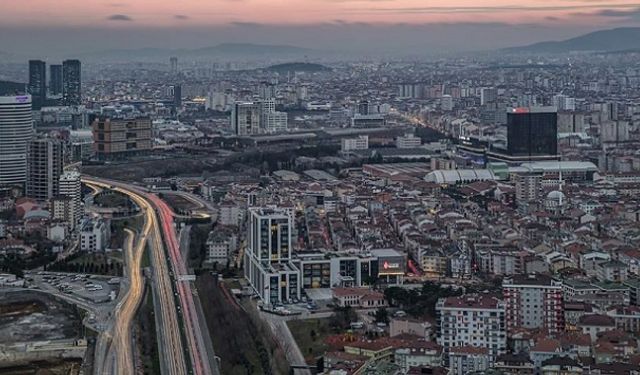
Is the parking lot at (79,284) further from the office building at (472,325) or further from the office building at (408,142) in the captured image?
the office building at (408,142)

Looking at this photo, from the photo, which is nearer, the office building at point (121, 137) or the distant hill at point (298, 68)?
the office building at point (121, 137)

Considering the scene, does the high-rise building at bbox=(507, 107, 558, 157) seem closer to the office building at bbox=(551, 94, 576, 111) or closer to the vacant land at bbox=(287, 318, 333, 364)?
the office building at bbox=(551, 94, 576, 111)

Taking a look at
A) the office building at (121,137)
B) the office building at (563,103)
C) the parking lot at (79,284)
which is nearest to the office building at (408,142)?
the office building at (121,137)

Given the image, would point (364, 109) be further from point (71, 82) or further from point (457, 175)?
point (457, 175)

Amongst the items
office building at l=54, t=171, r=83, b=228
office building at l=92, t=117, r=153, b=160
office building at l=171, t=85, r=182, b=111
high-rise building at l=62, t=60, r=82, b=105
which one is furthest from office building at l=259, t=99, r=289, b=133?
office building at l=54, t=171, r=83, b=228

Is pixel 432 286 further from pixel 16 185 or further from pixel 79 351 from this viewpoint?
pixel 16 185

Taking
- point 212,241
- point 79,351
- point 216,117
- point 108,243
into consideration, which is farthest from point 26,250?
point 216,117
